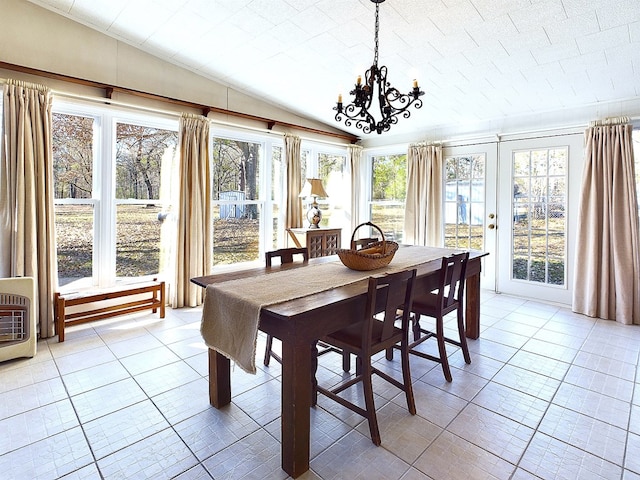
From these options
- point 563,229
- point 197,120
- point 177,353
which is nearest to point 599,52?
point 563,229

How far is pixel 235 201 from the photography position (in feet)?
15.5

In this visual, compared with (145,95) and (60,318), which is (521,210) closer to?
(145,95)

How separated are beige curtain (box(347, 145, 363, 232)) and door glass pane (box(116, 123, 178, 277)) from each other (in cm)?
280

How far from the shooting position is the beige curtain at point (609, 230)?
368 centimetres

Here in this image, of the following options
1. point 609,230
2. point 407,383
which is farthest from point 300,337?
point 609,230

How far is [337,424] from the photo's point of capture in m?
2.05

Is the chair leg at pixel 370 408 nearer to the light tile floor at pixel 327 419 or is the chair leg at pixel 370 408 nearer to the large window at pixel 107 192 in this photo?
the light tile floor at pixel 327 419

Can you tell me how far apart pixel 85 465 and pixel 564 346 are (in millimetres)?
3535

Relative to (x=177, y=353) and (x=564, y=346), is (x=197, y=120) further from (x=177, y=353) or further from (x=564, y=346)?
Answer: (x=564, y=346)

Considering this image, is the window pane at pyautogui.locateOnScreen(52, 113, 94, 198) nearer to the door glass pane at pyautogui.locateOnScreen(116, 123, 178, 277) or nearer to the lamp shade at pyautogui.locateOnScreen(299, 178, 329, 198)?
the door glass pane at pyautogui.locateOnScreen(116, 123, 178, 277)

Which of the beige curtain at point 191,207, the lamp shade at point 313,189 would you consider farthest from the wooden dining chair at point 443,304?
the beige curtain at point 191,207

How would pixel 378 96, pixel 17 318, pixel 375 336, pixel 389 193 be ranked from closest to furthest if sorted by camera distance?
1. pixel 375 336
2. pixel 378 96
3. pixel 17 318
4. pixel 389 193

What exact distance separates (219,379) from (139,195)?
2.67 metres

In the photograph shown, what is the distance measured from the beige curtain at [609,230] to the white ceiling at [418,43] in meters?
0.53
